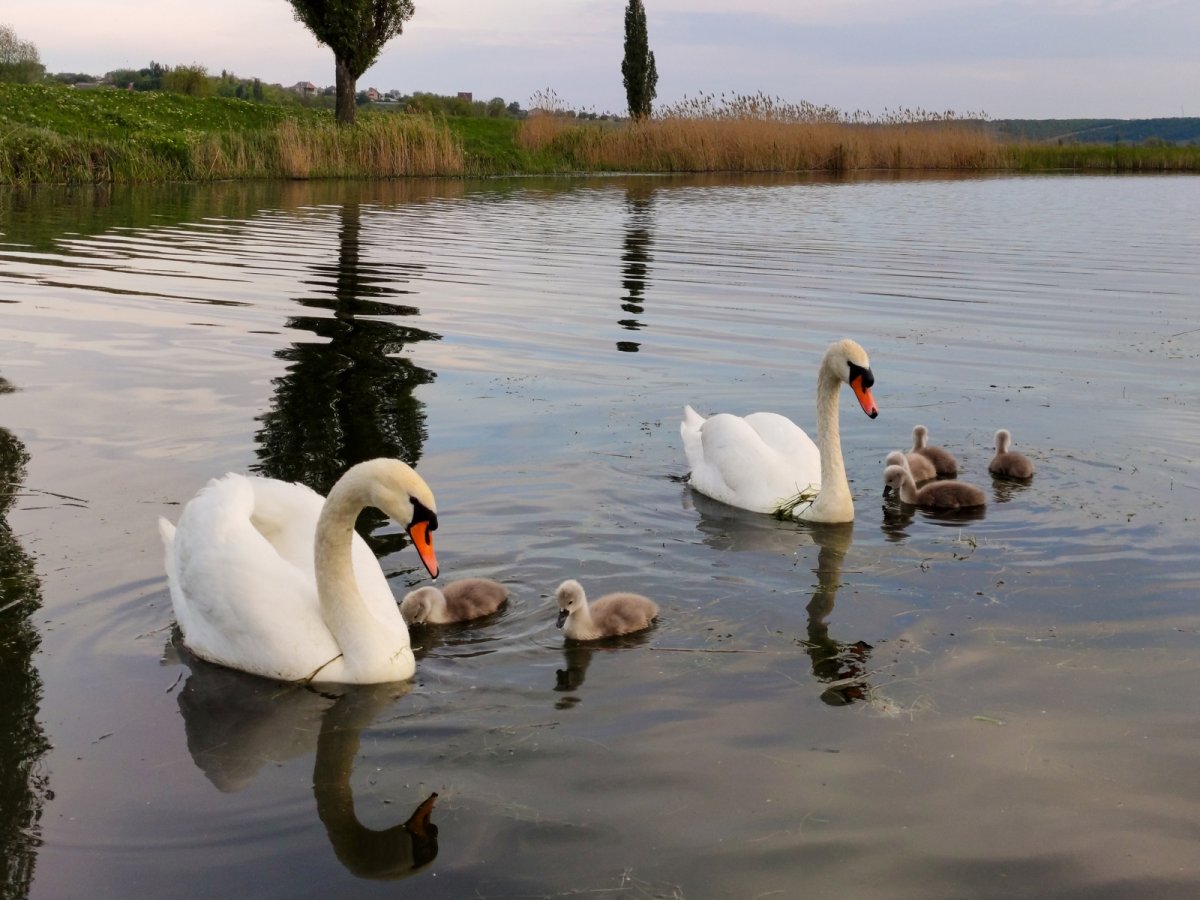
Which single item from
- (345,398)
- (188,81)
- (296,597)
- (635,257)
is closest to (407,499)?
(296,597)

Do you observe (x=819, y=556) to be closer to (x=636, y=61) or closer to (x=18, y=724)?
(x=18, y=724)

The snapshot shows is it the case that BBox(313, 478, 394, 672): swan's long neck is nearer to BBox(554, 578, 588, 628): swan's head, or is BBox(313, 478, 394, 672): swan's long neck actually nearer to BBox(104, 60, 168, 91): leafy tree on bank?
BBox(554, 578, 588, 628): swan's head

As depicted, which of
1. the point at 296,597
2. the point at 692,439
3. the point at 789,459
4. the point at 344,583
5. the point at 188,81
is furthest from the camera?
the point at 188,81

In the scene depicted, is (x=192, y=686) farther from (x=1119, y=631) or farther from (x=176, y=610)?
(x=1119, y=631)

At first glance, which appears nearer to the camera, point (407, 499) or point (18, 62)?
point (407, 499)

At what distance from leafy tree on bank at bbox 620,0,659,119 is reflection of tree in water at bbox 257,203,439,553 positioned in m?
46.2

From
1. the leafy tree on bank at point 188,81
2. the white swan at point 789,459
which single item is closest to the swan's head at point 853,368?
the white swan at point 789,459

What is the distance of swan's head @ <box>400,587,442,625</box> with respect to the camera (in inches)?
218

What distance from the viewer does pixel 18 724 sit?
4.61 m

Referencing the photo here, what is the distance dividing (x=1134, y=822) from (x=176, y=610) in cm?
361

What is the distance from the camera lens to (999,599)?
19.3 ft

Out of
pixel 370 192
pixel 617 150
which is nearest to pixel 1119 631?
pixel 370 192

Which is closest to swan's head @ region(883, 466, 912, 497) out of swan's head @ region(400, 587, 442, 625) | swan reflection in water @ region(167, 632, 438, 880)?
swan's head @ region(400, 587, 442, 625)

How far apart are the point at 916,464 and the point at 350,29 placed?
34304mm
